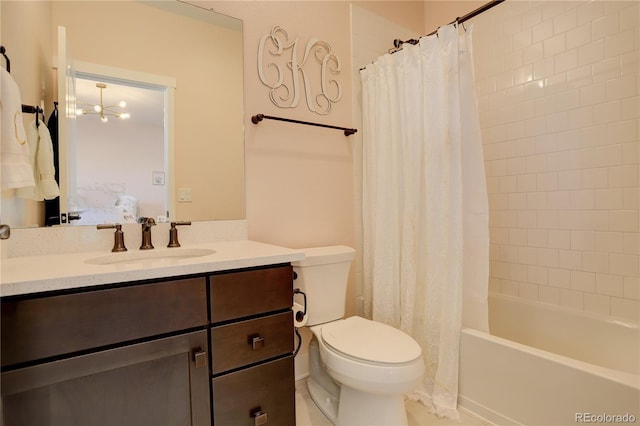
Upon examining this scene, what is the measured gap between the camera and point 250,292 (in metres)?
1.10

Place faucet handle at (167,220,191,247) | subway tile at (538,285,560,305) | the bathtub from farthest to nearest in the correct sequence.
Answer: subway tile at (538,285,560,305), faucet handle at (167,220,191,247), the bathtub

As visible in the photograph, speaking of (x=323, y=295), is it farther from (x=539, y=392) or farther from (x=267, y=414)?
(x=539, y=392)

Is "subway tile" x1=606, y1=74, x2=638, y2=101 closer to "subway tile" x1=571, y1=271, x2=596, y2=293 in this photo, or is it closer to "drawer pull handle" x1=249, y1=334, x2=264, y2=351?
"subway tile" x1=571, y1=271, x2=596, y2=293

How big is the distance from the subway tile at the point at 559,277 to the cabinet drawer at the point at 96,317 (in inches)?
78.7

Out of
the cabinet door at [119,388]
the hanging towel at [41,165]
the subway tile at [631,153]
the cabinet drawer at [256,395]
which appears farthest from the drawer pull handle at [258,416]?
the subway tile at [631,153]

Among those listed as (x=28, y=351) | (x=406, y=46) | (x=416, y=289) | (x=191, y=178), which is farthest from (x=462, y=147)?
(x=28, y=351)

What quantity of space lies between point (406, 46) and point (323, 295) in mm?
1434

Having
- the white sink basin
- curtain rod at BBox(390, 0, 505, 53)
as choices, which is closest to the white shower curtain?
curtain rod at BBox(390, 0, 505, 53)

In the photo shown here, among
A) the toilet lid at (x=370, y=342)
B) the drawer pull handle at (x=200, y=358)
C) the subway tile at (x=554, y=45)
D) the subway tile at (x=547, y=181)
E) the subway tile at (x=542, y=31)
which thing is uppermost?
the subway tile at (x=542, y=31)

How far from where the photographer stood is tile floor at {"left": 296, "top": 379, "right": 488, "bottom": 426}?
1472mm

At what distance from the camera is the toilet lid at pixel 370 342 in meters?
1.26

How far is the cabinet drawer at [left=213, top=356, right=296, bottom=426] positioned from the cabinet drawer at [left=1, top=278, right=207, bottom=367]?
25cm

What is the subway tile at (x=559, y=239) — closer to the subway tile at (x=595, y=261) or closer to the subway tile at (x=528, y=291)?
the subway tile at (x=595, y=261)

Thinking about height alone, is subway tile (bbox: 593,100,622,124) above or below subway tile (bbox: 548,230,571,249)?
above
